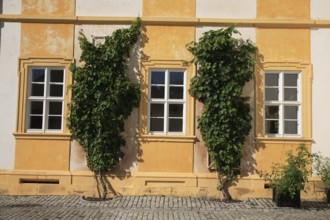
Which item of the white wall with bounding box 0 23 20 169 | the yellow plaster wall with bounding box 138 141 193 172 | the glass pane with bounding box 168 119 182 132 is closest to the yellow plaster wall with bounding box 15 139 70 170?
the white wall with bounding box 0 23 20 169

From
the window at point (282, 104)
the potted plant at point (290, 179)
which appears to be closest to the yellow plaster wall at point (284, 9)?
the window at point (282, 104)

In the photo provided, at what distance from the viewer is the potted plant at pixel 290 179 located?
964 centimetres

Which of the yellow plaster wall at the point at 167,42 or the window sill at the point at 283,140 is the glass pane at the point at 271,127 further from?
the yellow plaster wall at the point at 167,42

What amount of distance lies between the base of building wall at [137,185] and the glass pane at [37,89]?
213 cm

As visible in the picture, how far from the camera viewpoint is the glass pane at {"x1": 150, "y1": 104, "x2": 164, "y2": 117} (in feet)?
37.1

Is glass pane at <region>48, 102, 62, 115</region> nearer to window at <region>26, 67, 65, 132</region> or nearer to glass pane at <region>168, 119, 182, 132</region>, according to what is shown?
window at <region>26, 67, 65, 132</region>

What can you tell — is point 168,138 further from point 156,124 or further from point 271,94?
point 271,94

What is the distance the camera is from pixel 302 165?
32.8ft

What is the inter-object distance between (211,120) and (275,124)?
6.11 feet

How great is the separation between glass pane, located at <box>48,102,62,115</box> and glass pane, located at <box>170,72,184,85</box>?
3.15 meters

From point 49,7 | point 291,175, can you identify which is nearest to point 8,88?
point 49,7

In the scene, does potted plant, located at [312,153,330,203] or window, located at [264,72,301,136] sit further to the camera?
window, located at [264,72,301,136]

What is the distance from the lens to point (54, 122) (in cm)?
1137

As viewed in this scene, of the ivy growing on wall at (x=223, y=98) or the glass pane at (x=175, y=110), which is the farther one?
the glass pane at (x=175, y=110)
